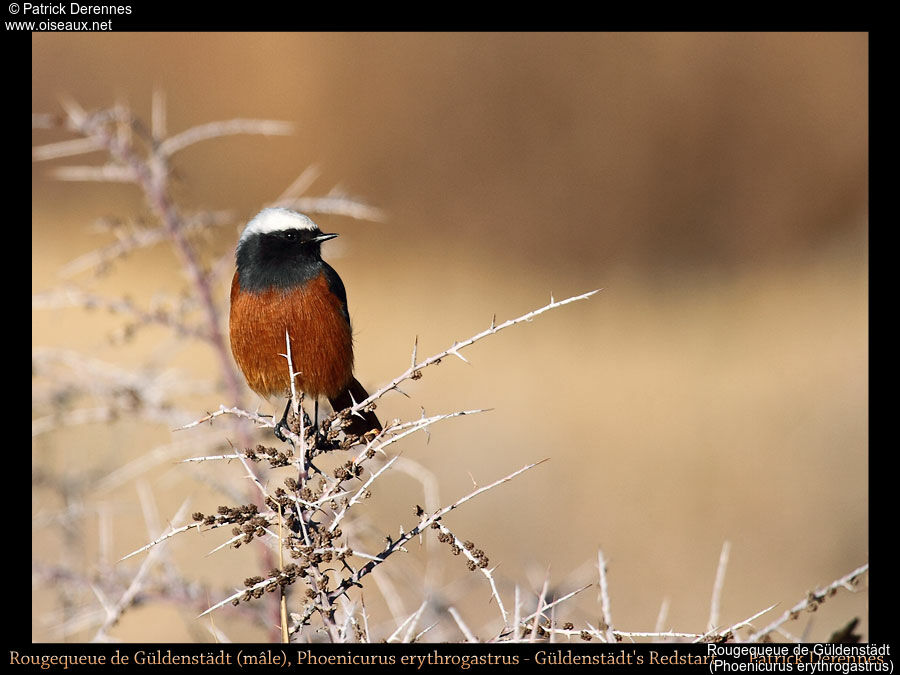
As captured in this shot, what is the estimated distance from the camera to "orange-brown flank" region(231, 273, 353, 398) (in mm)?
4266

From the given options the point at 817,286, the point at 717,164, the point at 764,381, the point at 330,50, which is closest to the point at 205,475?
the point at 330,50

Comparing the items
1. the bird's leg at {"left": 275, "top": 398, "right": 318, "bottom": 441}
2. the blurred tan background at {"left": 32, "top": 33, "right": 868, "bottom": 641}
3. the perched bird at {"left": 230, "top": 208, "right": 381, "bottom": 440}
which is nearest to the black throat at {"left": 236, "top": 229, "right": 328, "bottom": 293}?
the perched bird at {"left": 230, "top": 208, "right": 381, "bottom": 440}

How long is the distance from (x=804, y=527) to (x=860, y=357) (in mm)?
2922

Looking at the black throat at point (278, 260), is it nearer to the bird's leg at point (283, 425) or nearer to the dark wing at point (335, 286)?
the dark wing at point (335, 286)

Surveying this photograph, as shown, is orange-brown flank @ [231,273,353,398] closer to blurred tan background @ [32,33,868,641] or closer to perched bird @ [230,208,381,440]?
perched bird @ [230,208,381,440]

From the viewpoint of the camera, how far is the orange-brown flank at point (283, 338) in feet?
14.0

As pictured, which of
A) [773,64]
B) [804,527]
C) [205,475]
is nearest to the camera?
[205,475]

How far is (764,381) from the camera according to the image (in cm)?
1292

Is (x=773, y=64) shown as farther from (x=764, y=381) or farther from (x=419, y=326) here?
(x=419, y=326)

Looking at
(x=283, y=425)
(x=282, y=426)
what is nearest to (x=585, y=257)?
(x=283, y=425)

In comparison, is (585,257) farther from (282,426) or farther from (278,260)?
(282,426)

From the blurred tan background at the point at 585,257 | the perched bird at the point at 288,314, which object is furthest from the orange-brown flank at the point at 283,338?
the blurred tan background at the point at 585,257

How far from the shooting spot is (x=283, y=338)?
4.27 m

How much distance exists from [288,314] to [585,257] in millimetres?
9043
